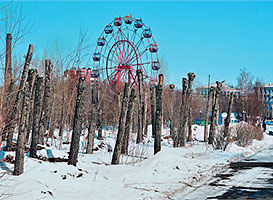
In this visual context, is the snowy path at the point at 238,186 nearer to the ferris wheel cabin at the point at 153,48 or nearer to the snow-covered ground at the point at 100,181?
the snow-covered ground at the point at 100,181

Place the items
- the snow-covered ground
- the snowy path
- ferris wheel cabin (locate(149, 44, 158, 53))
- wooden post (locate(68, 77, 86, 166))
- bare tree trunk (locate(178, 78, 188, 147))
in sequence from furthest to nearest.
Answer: ferris wheel cabin (locate(149, 44, 158, 53)) → bare tree trunk (locate(178, 78, 188, 147)) → wooden post (locate(68, 77, 86, 166)) → the snowy path → the snow-covered ground

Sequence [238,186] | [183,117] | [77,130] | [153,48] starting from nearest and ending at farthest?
[238,186] → [77,130] → [183,117] → [153,48]

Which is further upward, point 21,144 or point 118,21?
point 118,21

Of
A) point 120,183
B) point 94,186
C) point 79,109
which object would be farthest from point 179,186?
point 79,109

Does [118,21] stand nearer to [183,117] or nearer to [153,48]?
[153,48]

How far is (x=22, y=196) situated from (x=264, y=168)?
9524 millimetres

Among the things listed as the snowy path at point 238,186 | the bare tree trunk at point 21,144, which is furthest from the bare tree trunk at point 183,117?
the bare tree trunk at point 21,144

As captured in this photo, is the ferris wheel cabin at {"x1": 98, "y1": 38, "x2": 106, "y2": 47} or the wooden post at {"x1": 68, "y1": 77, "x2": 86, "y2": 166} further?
the ferris wheel cabin at {"x1": 98, "y1": 38, "x2": 106, "y2": 47}

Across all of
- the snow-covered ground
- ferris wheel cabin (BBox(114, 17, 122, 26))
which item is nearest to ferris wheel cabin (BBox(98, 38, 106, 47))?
ferris wheel cabin (BBox(114, 17, 122, 26))

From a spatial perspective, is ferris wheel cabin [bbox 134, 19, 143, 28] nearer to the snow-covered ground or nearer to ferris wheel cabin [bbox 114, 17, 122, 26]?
ferris wheel cabin [bbox 114, 17, 122, 26]

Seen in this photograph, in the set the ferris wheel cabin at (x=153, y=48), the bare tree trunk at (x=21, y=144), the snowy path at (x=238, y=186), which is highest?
the ferris wheel cabin at (x=153, y=48)

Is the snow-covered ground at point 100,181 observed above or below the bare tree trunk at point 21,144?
below

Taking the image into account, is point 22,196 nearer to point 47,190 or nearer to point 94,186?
point 47,190

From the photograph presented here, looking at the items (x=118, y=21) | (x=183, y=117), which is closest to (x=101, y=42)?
(x=118, y=21)
